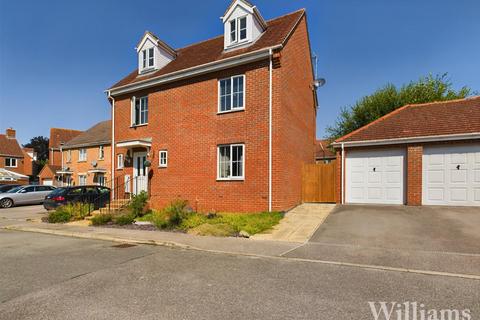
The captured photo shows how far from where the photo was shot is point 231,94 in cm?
1323

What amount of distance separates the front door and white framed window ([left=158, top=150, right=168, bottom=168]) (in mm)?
1086

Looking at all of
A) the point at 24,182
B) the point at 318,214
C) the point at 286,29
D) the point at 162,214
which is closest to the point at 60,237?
the point at 162,214

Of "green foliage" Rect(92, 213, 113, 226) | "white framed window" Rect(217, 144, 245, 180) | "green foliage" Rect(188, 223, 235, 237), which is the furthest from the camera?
"white framed window" Rect(217, 144, 245, 180)

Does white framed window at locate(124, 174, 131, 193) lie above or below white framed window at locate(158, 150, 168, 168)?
below

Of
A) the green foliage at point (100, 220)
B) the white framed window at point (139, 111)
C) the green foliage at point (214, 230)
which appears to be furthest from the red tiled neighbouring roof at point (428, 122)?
the green foliage at point (100, 220)

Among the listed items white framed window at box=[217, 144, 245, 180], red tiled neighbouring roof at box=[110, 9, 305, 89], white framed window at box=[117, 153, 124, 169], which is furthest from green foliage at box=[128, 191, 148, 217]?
red tiled neighbouring roof at box=[110, 9, 305, 89]

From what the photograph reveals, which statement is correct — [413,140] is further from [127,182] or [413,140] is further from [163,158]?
[127,182]

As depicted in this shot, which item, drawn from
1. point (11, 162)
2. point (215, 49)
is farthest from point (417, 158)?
point (11, 162)

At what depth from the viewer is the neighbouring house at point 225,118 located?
1230 cm

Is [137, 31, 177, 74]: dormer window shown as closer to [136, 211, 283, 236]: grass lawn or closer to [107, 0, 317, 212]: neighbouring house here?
[107, 0, 317, 212]: neighbouring house

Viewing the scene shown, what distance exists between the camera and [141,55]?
1742cm

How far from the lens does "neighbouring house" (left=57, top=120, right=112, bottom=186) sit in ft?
90.1

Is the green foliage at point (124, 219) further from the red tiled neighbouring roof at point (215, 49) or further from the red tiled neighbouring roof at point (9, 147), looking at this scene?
the red tiled neighbouring roof at point (9, 147)

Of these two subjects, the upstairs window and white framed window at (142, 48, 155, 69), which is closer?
white framed window at (142, 48, 155, 69)
